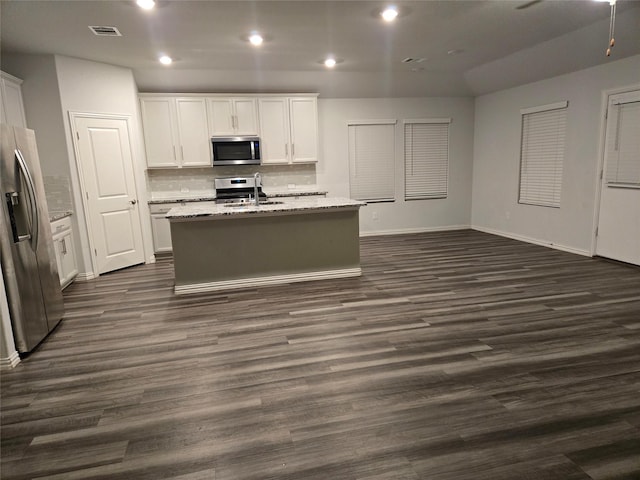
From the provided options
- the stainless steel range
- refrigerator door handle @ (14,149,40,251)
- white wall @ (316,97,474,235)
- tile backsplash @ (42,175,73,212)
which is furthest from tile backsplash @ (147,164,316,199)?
refrigerator door handle @ (14,149,40,251)

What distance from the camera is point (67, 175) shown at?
16.2 ft

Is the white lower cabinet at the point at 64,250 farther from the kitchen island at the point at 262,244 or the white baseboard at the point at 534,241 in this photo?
the white baseboard at the point at 534,241

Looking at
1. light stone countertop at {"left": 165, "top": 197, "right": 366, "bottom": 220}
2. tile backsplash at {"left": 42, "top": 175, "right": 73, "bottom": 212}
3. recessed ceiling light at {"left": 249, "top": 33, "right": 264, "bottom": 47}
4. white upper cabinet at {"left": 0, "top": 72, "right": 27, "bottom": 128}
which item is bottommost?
light stone countertop at {"left": 165, "top": 197, "right": 366, "bottom": 220}

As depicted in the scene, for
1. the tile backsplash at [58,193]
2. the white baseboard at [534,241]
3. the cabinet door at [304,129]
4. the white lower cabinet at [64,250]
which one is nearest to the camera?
the white lower cabinet at [64,250]

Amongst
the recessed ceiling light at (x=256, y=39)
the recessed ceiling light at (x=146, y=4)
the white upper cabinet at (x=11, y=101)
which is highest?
the recessed ceiling light at (x=256, y=39)

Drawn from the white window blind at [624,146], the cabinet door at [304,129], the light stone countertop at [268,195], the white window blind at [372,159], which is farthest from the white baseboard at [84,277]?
the white window blind at [624,146]

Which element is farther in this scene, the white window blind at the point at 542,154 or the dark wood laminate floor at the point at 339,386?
the white window blind at the point at 542,154

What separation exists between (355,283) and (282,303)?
101 centimetres

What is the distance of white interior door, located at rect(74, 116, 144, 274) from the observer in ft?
16.6

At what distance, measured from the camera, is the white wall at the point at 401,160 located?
714 cm

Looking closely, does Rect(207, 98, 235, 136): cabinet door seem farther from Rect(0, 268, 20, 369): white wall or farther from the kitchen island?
Rect(0, 268, 20, 369): white wall

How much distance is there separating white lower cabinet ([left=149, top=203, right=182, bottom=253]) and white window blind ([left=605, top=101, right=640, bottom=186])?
20.3 ft

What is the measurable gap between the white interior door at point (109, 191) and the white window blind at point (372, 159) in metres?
3.78

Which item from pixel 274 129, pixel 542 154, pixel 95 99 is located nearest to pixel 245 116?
pixel 274 129
